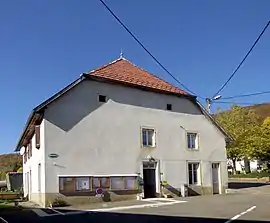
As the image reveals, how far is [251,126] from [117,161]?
4337cm

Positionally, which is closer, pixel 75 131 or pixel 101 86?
pixel 75 131

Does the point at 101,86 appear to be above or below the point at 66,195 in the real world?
above

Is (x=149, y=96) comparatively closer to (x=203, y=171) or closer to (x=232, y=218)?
(x=203, y=171)

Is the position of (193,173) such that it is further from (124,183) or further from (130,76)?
(130,76)

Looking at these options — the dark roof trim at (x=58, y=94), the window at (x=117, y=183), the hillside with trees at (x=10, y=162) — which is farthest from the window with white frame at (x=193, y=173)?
the hillside with trees at (x=10, y=162)

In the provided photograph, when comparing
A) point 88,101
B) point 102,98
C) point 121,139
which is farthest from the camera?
point 121,139

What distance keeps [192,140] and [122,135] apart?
6247 mm

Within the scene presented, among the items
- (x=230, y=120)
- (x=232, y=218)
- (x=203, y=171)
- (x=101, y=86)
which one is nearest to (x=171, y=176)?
(x=203, y=171)

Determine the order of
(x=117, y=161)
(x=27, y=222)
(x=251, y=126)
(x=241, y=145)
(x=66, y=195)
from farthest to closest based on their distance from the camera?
(x=251, y=126) < (x=241, y=145) < (x=117, y=161) < (x=66, y=195) < (x=27, y=222)

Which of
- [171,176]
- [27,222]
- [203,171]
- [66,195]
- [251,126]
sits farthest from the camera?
[251,126]

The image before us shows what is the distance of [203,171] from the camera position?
30.8 meters

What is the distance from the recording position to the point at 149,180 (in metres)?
28.2

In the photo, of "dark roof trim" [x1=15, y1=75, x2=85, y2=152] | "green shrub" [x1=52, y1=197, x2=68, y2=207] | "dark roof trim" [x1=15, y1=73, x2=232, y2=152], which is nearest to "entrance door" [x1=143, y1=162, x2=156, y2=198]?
"dark roof trim" [x1=15, y1=73, x2=232, y2=152]

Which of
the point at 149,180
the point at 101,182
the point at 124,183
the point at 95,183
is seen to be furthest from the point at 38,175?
the point at 149,180
